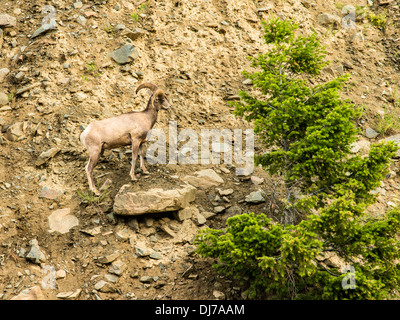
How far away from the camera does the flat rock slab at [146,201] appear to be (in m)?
8.14

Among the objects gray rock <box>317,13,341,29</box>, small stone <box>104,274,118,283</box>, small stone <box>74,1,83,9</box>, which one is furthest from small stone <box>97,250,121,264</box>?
gray rock <box>317,13,341,29</box>

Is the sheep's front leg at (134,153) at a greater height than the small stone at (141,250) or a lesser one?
greater

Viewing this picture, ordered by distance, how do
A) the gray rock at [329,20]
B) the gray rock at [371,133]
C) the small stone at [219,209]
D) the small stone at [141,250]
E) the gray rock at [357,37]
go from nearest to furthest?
Result: the small stone at [141,250], the small stone at [219,209], the gray rock at [371,133], the gray rock at [357,37], the gray rock at [329,20]

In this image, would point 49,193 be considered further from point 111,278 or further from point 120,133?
point 111,278

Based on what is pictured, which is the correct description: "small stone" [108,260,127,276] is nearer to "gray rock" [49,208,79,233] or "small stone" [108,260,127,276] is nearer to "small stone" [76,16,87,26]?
"gray rock" [49,208,79,233]

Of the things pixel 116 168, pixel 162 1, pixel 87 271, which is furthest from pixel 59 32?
pixel 87 271

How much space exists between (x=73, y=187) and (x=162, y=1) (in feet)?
25.5

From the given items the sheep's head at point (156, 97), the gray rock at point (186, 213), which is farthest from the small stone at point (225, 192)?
the sheep's head at point (156, 97)

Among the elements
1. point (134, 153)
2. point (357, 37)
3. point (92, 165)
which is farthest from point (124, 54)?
point (357, 37)

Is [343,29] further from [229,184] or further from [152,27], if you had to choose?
[229,184]

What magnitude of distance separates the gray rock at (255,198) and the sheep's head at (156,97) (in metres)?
2.99

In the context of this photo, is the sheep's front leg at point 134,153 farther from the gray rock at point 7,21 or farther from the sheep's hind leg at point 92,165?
the gray rock at point 7,21

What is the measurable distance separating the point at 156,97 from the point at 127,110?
1931 millimetres

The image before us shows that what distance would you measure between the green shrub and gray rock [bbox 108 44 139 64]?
495 centimetres
